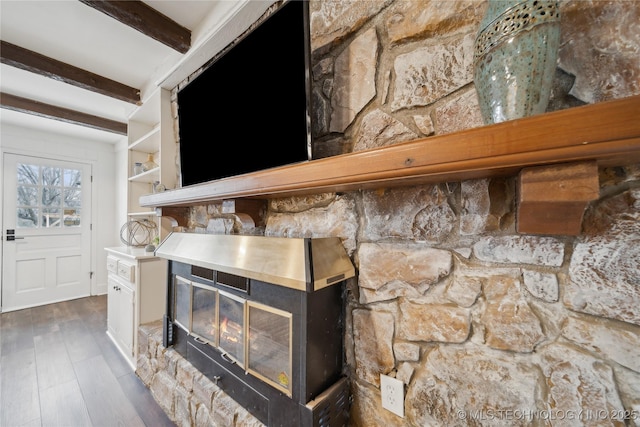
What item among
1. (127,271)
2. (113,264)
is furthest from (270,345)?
(113,264)

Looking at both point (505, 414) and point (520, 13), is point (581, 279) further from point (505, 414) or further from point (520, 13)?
point (520, 13)

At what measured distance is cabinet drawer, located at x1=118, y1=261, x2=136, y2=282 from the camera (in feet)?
6.75

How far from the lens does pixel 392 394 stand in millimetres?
856

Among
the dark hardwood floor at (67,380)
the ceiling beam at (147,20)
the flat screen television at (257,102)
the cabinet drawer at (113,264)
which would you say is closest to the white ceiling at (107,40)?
the ceiling beam at (147,20)

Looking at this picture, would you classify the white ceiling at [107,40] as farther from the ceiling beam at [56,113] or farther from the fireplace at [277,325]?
the fireplace at [277,325]

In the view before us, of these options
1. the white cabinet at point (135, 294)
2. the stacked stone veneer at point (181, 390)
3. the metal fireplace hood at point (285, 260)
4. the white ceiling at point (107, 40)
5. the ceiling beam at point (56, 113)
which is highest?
the white ceiling at point (107, 40)

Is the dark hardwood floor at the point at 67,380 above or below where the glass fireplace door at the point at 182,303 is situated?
below

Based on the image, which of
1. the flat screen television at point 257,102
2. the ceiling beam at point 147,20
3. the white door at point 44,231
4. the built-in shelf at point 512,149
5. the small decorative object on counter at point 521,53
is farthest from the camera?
the white door at point 44,231

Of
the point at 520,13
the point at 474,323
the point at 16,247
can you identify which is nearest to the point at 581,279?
the point at 474,323

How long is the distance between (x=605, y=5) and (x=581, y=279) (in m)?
0.67

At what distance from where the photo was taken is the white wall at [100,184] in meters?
3.67

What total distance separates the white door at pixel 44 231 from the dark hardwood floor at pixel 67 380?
685mm

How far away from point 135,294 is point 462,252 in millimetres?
2447

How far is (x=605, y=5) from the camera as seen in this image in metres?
0.59
